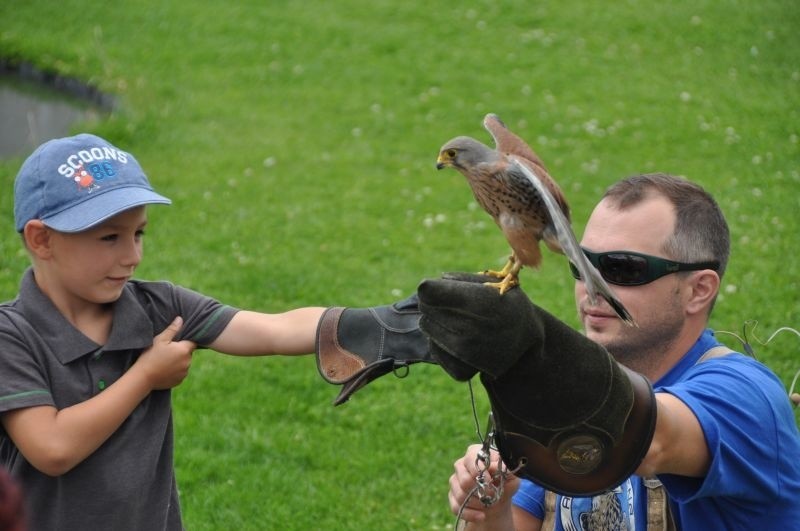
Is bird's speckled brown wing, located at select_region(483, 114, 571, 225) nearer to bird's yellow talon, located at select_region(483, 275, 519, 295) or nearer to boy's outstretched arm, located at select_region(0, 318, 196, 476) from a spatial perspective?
bird's yellow talon, located at select_region(483, 275, 519, 295)

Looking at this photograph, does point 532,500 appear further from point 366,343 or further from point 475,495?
point 366,343

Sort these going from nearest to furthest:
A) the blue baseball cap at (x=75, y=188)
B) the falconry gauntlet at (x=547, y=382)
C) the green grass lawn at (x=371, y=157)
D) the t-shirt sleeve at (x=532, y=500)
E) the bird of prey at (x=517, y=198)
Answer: the falconry gauntlet at (x=547, y=382)
the bird of prey at (x=517, y=198)
the blue baseball cap at (x=75, y=188)
the t-shirt sleeve at (x=532, y=500)
the green grass lawn at (x=371, y=157)

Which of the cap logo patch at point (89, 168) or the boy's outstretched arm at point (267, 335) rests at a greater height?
the cap logo patch at point (89, 168)

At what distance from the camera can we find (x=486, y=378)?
90.4 inches

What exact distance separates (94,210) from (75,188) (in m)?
0.09

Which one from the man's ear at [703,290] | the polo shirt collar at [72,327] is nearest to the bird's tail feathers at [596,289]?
the man's ear at [703,290]

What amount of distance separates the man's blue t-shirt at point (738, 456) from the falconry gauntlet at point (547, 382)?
218mm

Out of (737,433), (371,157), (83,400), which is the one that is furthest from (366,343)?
(371,157)

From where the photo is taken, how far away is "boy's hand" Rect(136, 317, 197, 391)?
2635mm

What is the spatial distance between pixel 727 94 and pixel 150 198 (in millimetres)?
8912

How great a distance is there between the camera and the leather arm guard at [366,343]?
2.75 m

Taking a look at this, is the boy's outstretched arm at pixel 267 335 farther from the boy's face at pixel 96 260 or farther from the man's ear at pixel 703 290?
the man's ear at pixel 703 290

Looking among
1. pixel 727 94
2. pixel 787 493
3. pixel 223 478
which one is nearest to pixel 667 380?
pixel 787 493

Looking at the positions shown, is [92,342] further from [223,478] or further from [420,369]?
[420,369]
